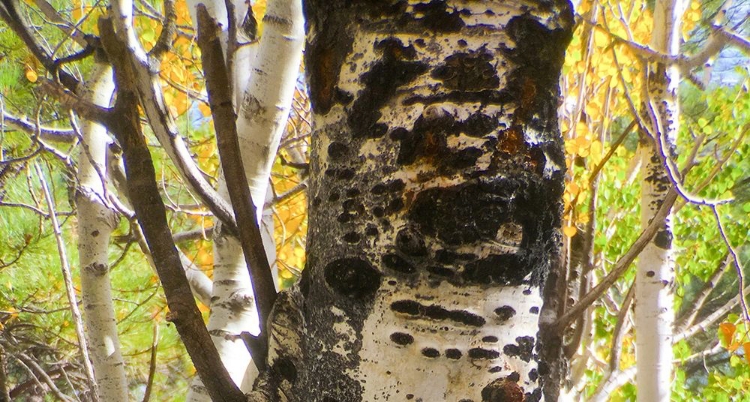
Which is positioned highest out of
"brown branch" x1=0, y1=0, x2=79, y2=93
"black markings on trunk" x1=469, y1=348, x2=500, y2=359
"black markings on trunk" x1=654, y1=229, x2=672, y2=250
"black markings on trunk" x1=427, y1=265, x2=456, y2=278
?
"black markings on trunk" x1=654, y1=229, x2=672, y2=250

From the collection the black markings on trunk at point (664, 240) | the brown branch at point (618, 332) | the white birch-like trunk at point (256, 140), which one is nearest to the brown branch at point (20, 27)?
the white birch-like trunk at point (256, 140)

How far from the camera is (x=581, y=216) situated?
180 cm

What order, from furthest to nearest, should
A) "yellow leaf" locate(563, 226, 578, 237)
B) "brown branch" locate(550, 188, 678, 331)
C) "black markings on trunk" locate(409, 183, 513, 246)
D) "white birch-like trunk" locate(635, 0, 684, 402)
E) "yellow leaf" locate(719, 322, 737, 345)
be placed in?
"yellow leaf" locate(719, 322, 737, 345), "white birch-like trunk" locate(635, 0, 684, 402), "yellow leaf" locate(563, 226, 578, 237), "brown branch" locate(550, 188, 678, 331), "black markings on trunk" locate(409, 183, 513, 246)

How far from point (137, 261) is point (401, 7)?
12.3 ft

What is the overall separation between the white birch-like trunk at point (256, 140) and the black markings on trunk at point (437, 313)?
85cm

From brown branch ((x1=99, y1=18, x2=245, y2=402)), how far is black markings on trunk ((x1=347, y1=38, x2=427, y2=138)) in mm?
197

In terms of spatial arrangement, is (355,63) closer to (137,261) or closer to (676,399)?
(676,399)

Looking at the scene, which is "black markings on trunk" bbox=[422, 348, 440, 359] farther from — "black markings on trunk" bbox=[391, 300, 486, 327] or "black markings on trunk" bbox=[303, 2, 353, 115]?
"black markings on trunk" bbox=[303, 2, 353, 115]

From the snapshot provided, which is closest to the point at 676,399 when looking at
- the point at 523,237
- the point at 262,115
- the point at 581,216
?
the point at 581,216

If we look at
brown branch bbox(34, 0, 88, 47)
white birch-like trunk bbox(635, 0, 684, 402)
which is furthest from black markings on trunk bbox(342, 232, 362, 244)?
white birch-like trunk bbox(635, 0, 684, 402)

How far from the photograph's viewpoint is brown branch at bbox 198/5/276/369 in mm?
548

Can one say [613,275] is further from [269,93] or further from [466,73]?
[269,93]

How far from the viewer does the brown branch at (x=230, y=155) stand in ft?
1.80

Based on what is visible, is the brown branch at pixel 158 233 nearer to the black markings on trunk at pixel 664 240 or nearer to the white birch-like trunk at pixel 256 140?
the white birch-like trunk at pixel 256 140
